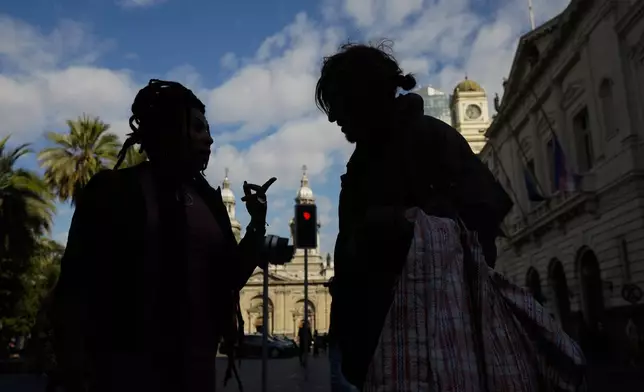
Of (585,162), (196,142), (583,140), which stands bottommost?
(196,142)

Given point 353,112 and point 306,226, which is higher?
point 306,226

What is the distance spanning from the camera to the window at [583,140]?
27.2 metres

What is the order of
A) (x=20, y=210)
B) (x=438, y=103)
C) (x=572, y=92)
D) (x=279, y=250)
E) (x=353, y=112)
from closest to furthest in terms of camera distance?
(x=353, y=112)
(x=279, y=250)
(x=20, y=210)
(x=572, y=92)
(x=438, y=103)

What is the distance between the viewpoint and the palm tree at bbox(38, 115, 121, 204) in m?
23.2

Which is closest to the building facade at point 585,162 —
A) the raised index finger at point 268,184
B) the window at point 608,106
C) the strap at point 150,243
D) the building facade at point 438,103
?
the window at point 608,106

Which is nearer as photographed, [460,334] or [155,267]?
[460,334]

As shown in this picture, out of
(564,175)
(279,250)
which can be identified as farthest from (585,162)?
(279,250)

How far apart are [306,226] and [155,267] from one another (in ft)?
29.9

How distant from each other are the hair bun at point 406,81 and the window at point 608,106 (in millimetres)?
23647

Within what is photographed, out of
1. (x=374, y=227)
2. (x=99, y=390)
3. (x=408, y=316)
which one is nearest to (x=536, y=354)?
(x=408, y=316)

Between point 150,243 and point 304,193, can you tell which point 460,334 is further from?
point 304,193

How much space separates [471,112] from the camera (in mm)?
57781

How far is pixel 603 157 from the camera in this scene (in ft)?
79.9

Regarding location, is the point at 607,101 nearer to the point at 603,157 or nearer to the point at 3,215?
the point at 603,157
